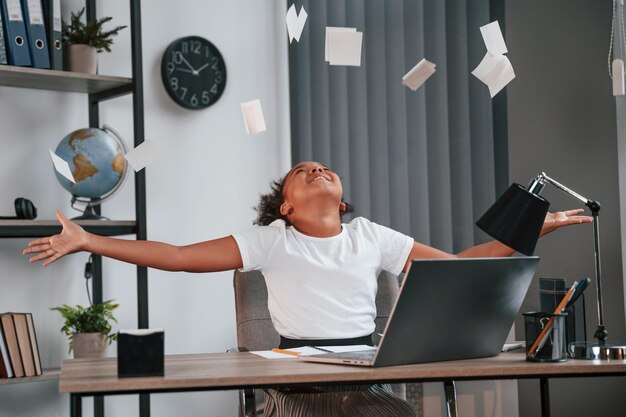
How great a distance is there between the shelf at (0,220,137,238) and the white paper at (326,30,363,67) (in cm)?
112

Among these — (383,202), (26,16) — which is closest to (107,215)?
(26,16)

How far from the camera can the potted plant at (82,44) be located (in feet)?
10.3

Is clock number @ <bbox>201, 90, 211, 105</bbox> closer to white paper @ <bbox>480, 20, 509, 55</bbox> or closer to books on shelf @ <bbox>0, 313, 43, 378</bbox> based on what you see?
books on shelf @ <bbox>0, 313, 43, 378</bbox>

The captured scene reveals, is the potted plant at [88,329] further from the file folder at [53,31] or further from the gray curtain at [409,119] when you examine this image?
the gray curtain at [409,119]

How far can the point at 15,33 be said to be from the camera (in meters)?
2.99

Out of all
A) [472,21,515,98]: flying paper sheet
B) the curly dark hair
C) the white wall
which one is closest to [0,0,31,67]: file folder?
the white wall

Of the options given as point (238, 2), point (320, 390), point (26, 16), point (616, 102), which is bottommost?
Answer: point (320, 390)

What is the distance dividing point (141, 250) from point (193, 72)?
1858 mm

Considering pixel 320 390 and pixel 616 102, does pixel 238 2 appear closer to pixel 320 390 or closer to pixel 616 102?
pixel 616 102

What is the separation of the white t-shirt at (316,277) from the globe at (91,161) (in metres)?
1.05

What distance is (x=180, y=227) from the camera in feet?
12.2

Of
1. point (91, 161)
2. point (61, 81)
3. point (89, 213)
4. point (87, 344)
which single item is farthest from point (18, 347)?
point (61, 81)

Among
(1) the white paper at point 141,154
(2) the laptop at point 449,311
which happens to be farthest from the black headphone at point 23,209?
(2) the laptop at point 449,311

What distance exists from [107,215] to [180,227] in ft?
1.16
